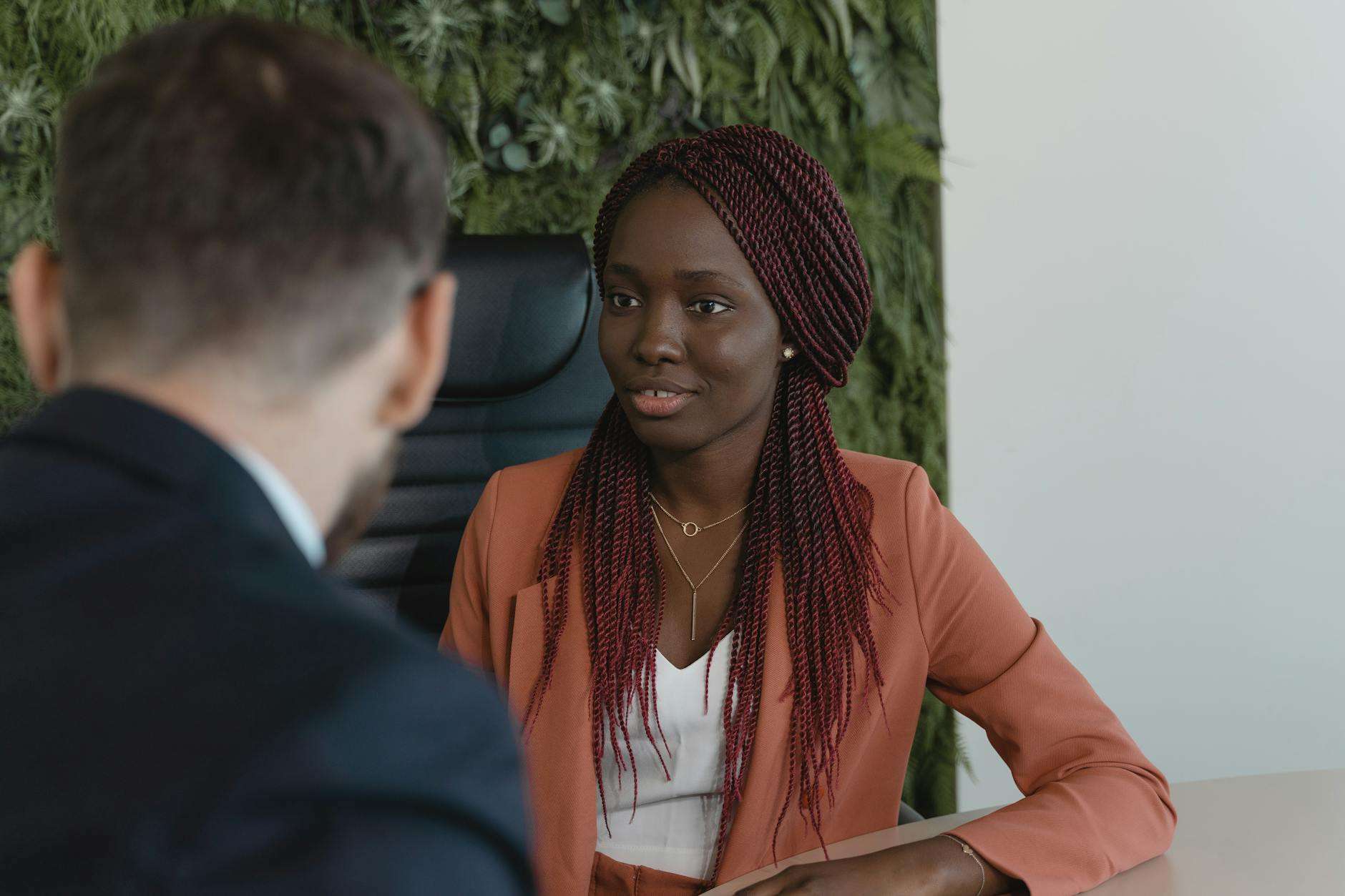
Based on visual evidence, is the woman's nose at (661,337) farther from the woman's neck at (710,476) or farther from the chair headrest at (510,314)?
the chair headrest at (510,314)

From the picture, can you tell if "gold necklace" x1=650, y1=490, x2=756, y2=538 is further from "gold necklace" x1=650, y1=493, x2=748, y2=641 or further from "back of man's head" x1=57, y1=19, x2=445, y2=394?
"back of man's head" x1=57, y1=19, x2=445, y2=394

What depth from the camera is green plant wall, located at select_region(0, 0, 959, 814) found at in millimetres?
2121

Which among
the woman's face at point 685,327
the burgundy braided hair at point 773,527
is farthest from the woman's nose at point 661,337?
the burgundy braided hair at point 773,527

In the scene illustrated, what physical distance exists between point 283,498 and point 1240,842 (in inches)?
40.3

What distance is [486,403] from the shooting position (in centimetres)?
176

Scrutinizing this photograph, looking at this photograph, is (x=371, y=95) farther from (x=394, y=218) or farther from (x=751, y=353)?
(x=751, y=353)

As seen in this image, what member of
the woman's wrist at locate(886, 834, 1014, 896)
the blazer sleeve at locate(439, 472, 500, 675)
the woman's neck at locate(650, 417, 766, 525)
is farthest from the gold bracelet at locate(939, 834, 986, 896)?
the blazer sleeve at locate(439, 472, 500, 675)

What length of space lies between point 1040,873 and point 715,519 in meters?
0.58

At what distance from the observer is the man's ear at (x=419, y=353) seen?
56 cm

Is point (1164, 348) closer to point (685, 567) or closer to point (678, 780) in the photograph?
point (685, 567)

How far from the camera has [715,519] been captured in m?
1.50

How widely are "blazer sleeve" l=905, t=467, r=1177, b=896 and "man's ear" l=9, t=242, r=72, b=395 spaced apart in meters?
0.90

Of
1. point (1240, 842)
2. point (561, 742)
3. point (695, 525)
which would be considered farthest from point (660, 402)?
point (1240, 842)

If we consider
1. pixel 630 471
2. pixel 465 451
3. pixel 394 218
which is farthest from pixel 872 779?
pixel 394 218
